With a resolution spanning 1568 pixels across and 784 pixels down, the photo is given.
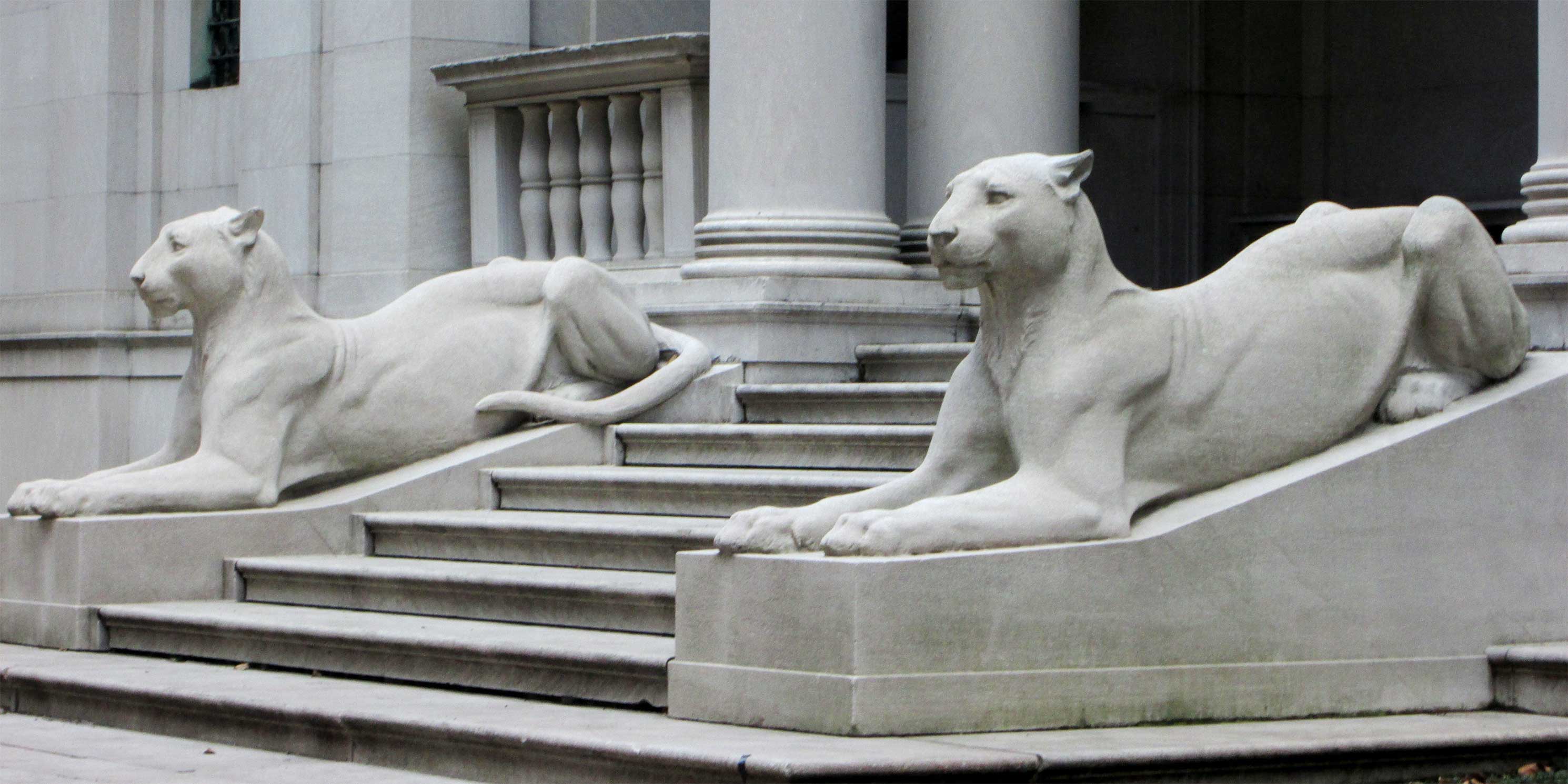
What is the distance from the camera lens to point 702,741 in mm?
7168

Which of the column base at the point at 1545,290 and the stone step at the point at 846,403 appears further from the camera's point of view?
the stone step at the point at 846,403

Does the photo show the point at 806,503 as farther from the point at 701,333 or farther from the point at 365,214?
the point at 365,214

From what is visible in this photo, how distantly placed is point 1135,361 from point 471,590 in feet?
9.77

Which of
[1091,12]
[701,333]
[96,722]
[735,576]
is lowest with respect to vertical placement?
[96,722]

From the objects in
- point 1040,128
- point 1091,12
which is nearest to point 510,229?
point 1040,128

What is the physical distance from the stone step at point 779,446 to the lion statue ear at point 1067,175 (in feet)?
7.92

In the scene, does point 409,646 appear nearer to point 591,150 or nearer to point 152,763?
point 152,763

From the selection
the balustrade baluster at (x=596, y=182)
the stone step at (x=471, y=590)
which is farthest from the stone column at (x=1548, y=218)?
the balustrade baluster at (x=596, y=182)

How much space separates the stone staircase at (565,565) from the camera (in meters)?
8.81

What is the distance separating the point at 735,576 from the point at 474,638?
1.57m

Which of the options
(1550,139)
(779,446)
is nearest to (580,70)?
(779,446)

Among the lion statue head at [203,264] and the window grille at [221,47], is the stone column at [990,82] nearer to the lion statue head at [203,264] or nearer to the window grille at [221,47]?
the lion statue head at [203,264]

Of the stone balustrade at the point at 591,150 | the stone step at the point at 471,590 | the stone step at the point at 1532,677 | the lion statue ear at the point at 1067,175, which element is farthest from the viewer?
the stone balustrade at the point at 591,150

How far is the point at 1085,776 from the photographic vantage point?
698 cm
